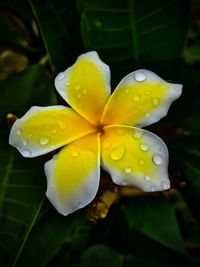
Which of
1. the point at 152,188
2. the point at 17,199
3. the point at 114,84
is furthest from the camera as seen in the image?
the point at 114,84

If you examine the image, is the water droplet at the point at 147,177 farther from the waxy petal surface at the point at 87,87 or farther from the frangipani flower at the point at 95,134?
the waxy petal surface at the point at 87,87

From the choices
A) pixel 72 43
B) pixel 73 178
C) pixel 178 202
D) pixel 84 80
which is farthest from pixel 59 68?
pixel 178 202

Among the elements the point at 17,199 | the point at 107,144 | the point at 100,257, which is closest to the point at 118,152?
the point at 107,144

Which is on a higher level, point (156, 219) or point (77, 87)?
point (77, 87)

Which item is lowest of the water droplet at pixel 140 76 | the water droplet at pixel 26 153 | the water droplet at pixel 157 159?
the water droplet at pixel 157 159

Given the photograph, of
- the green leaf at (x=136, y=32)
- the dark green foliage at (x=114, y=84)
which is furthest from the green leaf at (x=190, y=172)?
the green leaf at (x=136, y=32)

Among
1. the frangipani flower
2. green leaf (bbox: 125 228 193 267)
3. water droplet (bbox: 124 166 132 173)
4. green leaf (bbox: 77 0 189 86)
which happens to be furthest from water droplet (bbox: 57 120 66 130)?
green leaf (bbox: 125 228 193 267)

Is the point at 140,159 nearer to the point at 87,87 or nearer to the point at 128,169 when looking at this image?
the point at 128,169
